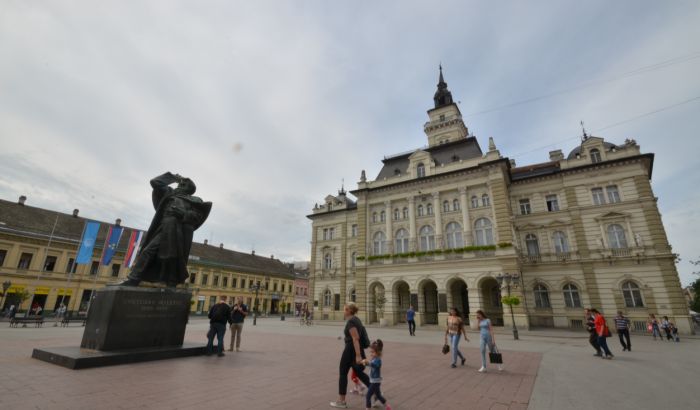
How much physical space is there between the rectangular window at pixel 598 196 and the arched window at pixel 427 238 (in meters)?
13.8

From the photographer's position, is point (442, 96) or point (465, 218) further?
point (442, 96)

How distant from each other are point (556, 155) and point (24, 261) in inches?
2273

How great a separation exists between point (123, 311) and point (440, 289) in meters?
24.4

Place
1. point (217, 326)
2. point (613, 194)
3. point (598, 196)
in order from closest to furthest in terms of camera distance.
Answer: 1. point (217, 326)
2. point (613, 194)
3. point (598, 196)

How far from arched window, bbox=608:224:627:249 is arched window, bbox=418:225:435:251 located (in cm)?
1402

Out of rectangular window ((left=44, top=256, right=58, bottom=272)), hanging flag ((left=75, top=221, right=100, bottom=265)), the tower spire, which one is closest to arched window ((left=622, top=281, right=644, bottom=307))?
the tower spire

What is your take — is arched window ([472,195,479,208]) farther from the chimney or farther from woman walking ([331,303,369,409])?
woman walking ([331,303,369,409])

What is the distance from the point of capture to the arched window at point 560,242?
27.2 meters

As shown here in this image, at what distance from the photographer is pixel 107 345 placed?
25.5 feet

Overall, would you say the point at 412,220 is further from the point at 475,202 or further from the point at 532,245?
the point at 532,245

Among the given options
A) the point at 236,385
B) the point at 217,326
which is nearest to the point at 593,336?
the point at 236,385

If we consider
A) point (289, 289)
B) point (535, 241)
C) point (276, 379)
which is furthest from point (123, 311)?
point (289, 289)

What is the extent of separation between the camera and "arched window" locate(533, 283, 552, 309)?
1056 inches

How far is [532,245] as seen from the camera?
2875 centimetres
